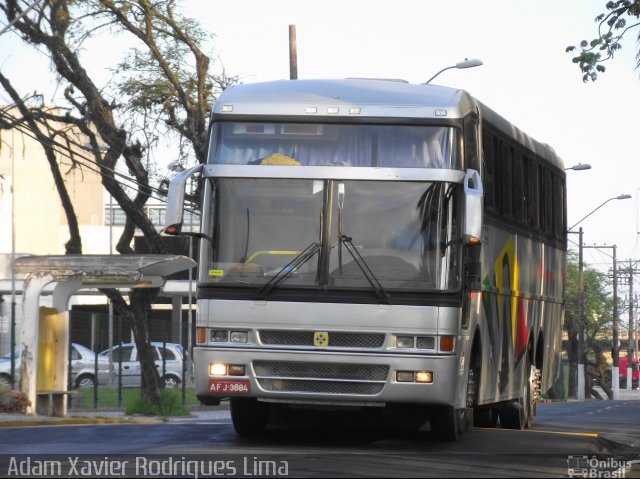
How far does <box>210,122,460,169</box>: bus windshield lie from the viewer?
14.3 meters

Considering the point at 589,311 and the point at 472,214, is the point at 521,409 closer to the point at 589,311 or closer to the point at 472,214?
the point at 472,214

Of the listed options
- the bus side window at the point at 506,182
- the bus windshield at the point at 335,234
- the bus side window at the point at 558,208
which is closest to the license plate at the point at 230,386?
the bus windshield at the point at 335,234

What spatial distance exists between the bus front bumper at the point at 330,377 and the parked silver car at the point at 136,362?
20719mm

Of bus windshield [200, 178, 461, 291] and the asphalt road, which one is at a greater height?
bus windshield [200, 178, 461, 291]

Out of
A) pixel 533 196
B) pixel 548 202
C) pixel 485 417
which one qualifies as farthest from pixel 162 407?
pixel 533 196

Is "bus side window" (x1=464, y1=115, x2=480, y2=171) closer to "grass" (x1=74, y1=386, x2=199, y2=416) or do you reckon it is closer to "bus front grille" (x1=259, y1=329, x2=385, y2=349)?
"bus front grille" (x1=259, y1=329, x2=385, y2=349)

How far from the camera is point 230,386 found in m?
14.0

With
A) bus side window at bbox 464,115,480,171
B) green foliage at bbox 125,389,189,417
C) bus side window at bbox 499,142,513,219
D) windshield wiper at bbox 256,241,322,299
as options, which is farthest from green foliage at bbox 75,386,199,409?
windshield wiper at bbox 256,241,322,299

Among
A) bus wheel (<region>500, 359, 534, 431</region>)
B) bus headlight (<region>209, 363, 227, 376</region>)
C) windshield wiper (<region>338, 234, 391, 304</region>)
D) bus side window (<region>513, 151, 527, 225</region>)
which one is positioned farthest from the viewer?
bus wheel (<region>500, 359, 534, 431</region>)

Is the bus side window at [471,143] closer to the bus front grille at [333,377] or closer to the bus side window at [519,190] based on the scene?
the bus front grille at [333,377]

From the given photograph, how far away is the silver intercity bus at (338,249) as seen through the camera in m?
13.9

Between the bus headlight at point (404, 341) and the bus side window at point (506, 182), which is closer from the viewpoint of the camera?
the bus headlight at point (404, 341)

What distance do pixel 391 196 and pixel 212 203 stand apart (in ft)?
5.70

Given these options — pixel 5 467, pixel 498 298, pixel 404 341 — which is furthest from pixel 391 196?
pixel 5 467
